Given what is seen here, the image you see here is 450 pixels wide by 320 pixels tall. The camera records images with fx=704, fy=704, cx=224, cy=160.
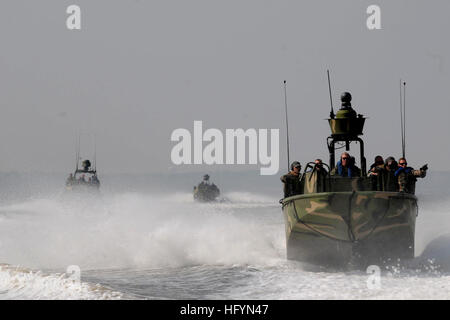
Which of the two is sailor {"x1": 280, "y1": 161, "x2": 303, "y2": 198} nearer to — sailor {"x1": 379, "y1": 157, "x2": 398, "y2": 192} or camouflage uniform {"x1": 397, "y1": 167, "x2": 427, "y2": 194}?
sailor {"x1": 379, "y1": 157, "x2": 398, "y2": 192}

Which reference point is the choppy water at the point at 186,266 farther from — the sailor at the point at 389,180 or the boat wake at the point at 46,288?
the sailor at the point at 389,180

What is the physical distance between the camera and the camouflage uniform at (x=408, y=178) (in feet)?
49.3

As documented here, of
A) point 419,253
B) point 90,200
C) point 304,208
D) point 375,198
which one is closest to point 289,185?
point 304,208

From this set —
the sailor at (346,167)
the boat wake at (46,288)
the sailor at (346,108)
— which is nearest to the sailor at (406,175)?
the sailor at (346,167)

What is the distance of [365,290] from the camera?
464 inches

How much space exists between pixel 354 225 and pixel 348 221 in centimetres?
15

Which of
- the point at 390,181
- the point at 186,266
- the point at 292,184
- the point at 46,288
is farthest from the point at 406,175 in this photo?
the point at 46,288

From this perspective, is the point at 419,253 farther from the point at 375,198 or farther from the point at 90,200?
the point at 90,200

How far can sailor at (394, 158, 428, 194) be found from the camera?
15039mm

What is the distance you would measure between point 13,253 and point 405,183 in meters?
9.67

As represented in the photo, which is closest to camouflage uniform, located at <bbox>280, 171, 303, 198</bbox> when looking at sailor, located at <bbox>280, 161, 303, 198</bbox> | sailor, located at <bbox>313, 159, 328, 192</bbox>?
sailor, located at <bbox>280, 161, 303, 198</bbox>

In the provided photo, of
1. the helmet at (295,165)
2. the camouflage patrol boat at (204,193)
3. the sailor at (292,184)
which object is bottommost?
the camouflage patrol boat at (204,193)

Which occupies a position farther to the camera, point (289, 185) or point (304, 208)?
point (289, 185)

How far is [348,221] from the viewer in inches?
551
